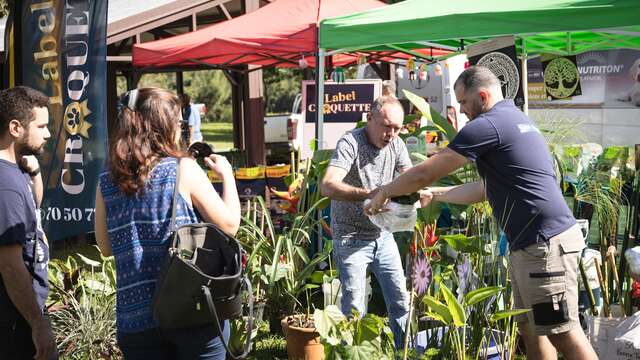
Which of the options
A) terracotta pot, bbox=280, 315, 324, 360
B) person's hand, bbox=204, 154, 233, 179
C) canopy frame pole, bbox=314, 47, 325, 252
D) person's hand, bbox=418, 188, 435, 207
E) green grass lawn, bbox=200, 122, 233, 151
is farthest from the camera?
green grass lawn, bbox=200, 122, 233, 151

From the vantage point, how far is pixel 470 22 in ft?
16.3

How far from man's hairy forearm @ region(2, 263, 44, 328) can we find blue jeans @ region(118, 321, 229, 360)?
0.42 m

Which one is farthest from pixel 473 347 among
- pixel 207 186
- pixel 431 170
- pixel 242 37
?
pixel 242 37

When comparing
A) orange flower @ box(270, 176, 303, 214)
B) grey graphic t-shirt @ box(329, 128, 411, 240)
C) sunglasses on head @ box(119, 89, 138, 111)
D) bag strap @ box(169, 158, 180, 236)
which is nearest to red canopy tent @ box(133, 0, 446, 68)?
orange flower @ box(270, 176, 303, 214)

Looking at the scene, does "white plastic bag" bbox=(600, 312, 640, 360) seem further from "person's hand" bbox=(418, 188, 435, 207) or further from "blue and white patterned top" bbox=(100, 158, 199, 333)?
"blue and white patterned top" bbox=(100, 158, 199, 333)

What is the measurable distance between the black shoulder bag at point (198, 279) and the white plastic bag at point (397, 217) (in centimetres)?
147

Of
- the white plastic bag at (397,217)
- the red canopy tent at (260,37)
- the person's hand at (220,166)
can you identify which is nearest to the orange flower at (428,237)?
the white plastic bag at (397,217)

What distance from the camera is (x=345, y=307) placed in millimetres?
4305

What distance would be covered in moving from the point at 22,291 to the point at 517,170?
2.15m

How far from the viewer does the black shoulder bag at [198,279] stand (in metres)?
2.38

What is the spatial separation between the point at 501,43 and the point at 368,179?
1483 millimetres

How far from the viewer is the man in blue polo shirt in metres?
3.46

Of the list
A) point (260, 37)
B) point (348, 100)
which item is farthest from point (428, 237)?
point (260, 37)

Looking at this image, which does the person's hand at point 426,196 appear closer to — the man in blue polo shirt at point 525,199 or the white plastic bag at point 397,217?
the white plastic bag at point 397,217
